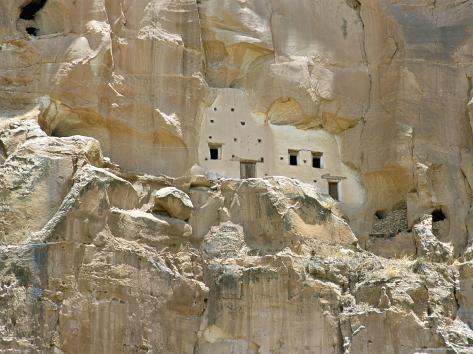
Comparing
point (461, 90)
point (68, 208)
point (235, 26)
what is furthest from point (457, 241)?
point (68, 208)

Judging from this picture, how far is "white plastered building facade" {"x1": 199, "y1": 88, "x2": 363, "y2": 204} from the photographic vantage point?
33812mm

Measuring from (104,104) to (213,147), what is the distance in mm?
3768

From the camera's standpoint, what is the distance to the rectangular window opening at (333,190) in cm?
3450

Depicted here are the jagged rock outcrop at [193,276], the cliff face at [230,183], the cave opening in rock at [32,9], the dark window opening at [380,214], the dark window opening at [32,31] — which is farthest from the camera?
the dark window opening at [380,214]

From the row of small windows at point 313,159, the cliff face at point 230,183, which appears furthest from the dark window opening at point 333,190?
the row of small windows at point 313,159

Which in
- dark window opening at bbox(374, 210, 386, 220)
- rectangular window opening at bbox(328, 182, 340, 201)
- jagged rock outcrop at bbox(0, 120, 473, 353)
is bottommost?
jagged rock outcrop at bbox(0, 120, 473, 353)

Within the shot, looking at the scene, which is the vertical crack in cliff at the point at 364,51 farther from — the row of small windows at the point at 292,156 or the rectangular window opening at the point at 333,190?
the rectangular window opening at the point at 333,190

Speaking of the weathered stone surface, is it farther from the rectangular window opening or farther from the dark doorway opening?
the rectangular window opening

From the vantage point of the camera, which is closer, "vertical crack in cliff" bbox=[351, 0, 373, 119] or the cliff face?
the cliff face

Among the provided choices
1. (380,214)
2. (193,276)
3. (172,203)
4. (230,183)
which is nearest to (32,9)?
(172,203)

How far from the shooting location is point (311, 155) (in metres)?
34.8

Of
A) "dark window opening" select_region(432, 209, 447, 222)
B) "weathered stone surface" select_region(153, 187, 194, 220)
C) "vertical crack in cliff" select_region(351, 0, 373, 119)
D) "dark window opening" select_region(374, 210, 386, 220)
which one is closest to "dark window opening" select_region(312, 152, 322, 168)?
"vertical crack in cliff" select_region(351, 0, 373, 119)

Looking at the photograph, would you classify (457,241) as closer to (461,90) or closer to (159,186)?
(461,90)

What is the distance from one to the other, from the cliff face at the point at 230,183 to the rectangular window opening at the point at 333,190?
45cm
